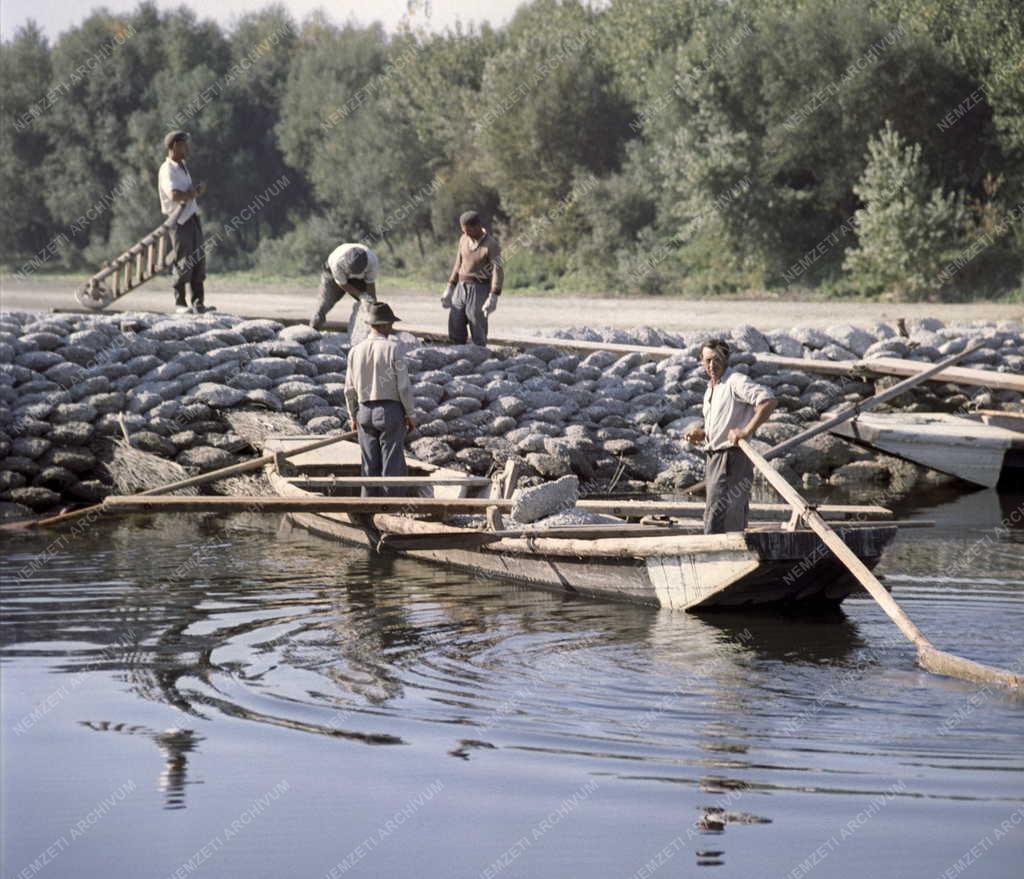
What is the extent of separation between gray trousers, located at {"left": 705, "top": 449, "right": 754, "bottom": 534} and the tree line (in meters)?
19.4

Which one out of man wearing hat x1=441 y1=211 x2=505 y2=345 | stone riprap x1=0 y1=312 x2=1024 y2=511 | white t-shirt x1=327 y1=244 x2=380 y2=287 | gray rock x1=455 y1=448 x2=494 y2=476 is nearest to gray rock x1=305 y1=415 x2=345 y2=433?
stone riprap x1=0 y1=312 x2=1024 y2=511

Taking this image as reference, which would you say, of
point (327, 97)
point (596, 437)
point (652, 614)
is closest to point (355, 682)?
point (652, 614)

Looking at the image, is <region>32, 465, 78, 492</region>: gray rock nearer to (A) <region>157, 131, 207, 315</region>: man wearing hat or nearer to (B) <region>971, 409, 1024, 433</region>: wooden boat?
(A) <region>157, 131, 207, 315</region>: man wearing hat

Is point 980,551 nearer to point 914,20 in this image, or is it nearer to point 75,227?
point 914,20

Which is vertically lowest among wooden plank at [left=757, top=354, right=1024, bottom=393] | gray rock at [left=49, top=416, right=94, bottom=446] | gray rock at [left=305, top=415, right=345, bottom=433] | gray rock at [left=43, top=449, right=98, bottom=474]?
gray rock at [left=43, top=449, right=98, bottom=474]

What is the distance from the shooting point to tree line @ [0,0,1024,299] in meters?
29.7

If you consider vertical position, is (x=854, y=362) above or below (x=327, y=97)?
below

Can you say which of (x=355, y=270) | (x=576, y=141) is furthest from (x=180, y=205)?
(x=576, y=141)

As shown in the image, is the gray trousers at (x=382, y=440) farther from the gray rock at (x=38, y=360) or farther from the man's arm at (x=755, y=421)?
the gray rock at (x=38, y=360)

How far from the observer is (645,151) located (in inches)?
1332

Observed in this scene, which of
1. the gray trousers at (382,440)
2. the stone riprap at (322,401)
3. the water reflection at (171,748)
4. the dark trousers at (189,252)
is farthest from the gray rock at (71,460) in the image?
the water reflection at (171,748)

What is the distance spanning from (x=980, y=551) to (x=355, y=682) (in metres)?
6.14

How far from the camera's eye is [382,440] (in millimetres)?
11547

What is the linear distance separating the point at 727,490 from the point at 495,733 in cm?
302
